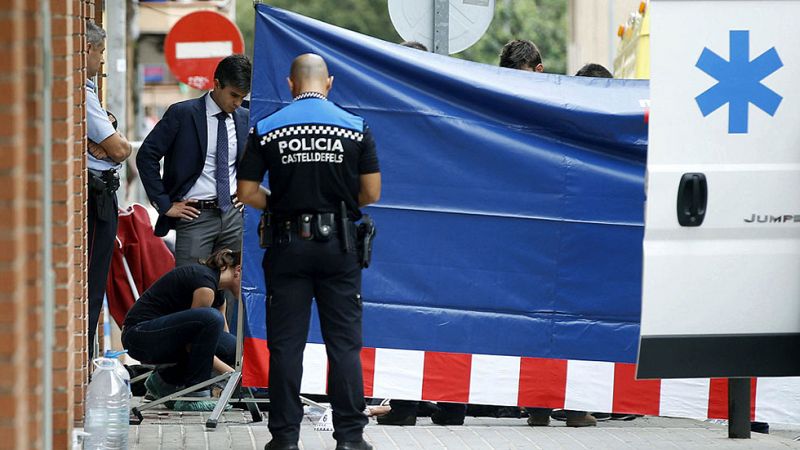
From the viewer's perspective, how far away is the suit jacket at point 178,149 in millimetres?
8328

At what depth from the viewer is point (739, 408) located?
7.45 m

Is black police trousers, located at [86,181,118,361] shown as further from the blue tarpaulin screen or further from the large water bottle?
the large water bottle

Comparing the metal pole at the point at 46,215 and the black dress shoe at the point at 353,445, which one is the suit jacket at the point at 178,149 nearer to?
the black dress shoe at the point at 353,445

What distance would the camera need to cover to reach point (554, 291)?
7.66 metres

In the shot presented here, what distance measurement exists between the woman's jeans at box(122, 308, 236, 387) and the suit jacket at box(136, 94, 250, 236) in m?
0.64

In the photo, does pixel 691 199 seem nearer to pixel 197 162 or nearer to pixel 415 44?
pixel 415 44

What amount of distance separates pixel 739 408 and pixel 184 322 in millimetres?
3185

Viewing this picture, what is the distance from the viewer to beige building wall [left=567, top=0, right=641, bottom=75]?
1577cm

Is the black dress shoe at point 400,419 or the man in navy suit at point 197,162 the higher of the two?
the man in navy suit at point 197,162

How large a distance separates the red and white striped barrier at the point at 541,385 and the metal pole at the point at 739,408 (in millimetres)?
208

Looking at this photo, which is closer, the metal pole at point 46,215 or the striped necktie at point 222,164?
the metal pole at point 46,215

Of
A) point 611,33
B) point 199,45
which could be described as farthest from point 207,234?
point 611,33

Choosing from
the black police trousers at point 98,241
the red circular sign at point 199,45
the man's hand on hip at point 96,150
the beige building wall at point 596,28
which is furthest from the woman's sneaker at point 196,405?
the red circular sign at point 199,45

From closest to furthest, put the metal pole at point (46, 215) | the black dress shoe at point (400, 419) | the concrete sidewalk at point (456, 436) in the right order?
the metal pole at point (46, 215) < the concrete sidewalk at point (456, 436) < the black dress shoe at point (400, 419)
